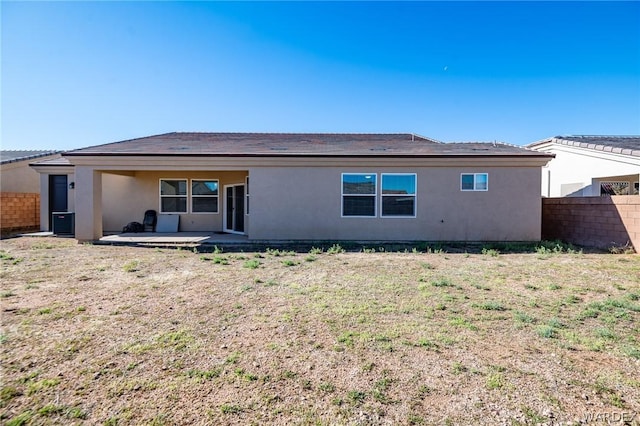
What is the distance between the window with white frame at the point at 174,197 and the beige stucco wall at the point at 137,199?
0.20 metres

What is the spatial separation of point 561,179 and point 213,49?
16.1 meters

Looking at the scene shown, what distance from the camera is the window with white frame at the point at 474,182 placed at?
11.1 m

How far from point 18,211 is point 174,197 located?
8550 mm

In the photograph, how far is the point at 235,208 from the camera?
13.4 meters

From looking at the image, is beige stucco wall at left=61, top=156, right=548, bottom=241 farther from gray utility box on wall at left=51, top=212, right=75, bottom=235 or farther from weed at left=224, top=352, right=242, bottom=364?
weed at left=224, top=352, right=242, bottom=364

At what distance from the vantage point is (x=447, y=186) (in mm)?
11164

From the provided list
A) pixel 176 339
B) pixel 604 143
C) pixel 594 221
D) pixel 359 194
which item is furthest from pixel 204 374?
pixel 604 143

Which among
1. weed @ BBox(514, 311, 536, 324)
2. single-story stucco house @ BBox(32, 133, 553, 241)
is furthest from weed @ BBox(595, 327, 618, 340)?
single-story stucco house @ BBox(32, 133, 553, 241)

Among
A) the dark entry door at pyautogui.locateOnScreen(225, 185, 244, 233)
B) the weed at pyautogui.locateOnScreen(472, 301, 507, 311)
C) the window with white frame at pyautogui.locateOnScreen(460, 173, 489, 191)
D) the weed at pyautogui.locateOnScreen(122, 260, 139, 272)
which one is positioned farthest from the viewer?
the dark entry door at pyautogui.locateOnScreen(225, 185, 244, 233)

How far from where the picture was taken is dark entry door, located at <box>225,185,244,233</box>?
1316 centimetres

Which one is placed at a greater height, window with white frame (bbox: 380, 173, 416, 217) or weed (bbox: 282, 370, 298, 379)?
window with white frame (bbox: 380, 173, 416, 217)

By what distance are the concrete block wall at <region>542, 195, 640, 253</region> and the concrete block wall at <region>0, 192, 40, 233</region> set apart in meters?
23.7

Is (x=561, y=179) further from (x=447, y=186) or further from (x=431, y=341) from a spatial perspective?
(x=431, y=341)

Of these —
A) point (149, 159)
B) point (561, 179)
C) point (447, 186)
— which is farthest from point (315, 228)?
point (561, 179)
